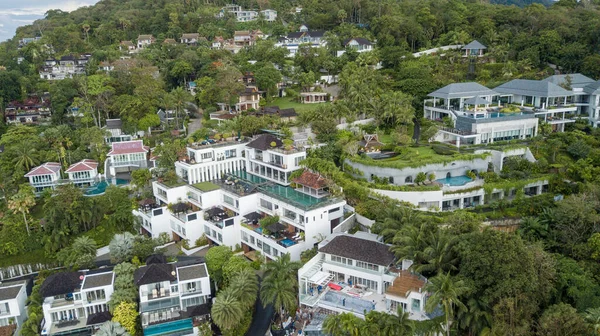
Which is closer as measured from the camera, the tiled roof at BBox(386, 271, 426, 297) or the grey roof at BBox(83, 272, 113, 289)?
the tiled roof at BBox(386, 271, 426, 297)

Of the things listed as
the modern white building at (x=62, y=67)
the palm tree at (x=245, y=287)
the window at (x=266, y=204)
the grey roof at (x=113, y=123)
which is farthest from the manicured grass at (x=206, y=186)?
the modern white building at (x=62, y=67)

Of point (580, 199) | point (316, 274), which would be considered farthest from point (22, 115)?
point (580, 199)

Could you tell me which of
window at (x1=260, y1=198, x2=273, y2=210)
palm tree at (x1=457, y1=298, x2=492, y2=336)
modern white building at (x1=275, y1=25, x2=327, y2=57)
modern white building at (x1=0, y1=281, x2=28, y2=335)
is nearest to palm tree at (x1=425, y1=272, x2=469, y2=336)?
palm tree at (x1=457, y1=298, x2=492, y2=336)

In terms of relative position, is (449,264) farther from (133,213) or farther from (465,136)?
(133,213)

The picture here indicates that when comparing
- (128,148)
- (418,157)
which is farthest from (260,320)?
(128,148)

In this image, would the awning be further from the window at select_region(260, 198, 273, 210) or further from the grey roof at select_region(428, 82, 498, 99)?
the grey roof at select_region(428, 82, 498, 99)

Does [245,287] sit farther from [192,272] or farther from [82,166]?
[82,166]
